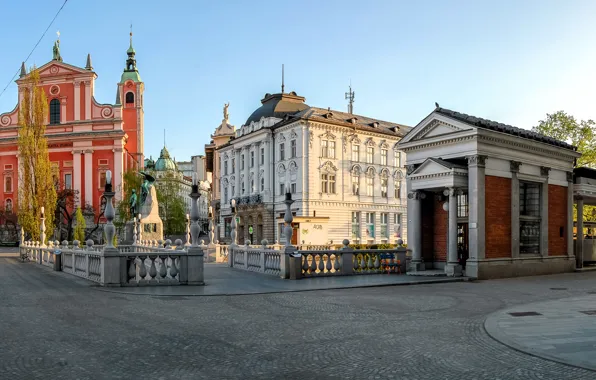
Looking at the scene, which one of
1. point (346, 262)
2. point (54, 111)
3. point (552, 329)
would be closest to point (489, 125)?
point (346, 262)

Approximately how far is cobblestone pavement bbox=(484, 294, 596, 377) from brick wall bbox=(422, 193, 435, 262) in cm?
979

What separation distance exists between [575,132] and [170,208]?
42418 mm

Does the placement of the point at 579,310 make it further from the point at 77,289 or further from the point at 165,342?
the point at 77,289

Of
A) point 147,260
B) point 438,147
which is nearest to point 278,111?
point 438,147

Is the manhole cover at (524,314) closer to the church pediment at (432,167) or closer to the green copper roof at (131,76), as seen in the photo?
the church pediment at (432,167)

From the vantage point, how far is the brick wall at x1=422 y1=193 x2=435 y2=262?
23.7m

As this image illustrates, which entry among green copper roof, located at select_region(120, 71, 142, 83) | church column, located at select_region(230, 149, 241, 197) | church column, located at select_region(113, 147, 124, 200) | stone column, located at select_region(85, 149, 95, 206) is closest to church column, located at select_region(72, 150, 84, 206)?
stone column, located at select_region(85, 149, 95, 206)

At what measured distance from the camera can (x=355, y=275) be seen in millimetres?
22328

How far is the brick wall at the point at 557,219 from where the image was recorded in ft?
81.4

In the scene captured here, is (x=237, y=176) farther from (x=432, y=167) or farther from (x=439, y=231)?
(x=432, y=167)

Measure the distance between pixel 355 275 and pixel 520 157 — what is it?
8.14 m

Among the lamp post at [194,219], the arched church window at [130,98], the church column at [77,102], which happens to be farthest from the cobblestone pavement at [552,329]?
the arched church window at [130,98]

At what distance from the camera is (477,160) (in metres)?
21.1

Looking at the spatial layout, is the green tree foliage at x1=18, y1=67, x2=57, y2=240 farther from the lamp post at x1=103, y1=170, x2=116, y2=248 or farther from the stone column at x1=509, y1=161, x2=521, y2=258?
the stone column at x1=509, y1=161, x2=521, y2=258
